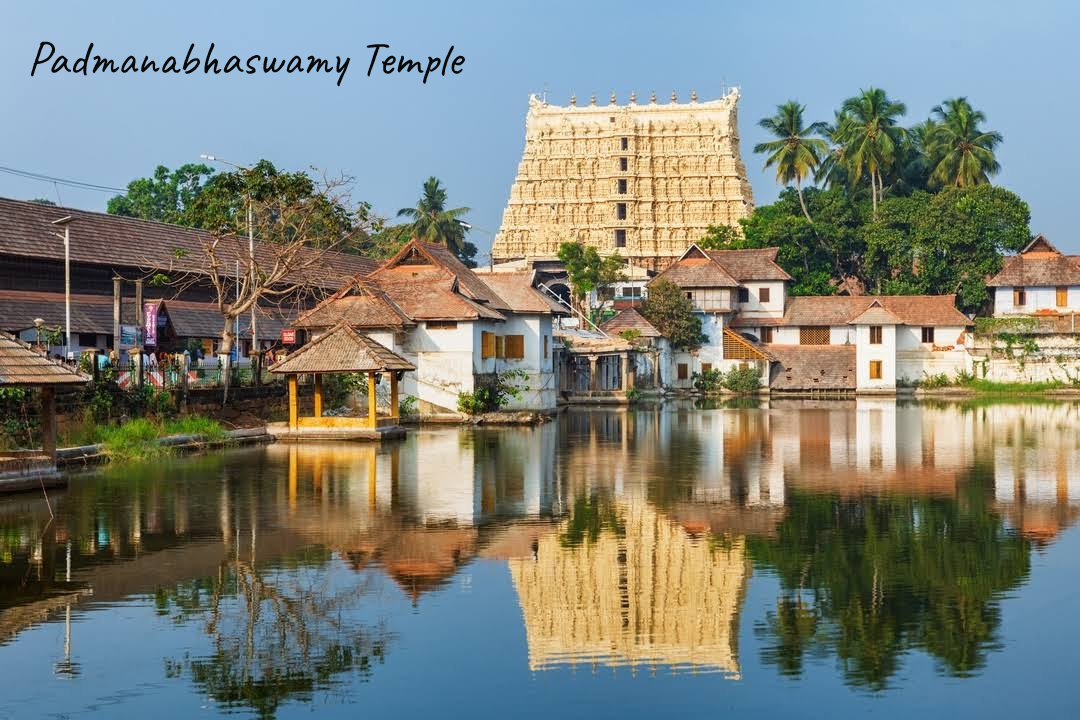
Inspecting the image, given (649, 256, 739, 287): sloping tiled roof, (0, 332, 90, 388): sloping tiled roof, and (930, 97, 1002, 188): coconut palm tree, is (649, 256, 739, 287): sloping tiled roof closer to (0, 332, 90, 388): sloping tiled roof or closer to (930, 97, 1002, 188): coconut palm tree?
(930, 97, 1002, 188): coconut palm tree

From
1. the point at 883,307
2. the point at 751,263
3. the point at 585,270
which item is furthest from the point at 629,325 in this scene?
the point at 883,307

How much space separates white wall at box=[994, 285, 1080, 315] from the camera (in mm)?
64062

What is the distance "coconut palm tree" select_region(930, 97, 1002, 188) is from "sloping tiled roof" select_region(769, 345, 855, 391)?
1608 centimetres

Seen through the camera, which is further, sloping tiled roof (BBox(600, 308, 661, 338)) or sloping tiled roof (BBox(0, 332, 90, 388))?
sloping tiled roof (BBox(600, 308, 661, 338))

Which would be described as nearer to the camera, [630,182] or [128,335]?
[128,335]

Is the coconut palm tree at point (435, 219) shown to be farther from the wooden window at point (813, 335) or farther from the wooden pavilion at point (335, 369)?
the wooden pavilion at point (335, 369)

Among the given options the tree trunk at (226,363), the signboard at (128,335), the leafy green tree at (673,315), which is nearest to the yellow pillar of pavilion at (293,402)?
the tree trunk at (226,363)

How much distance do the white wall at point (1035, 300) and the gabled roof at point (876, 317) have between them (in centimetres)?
620

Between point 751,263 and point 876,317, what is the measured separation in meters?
7.58

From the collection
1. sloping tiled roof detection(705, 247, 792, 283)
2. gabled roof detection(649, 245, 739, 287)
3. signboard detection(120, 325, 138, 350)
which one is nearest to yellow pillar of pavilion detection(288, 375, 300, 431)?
signboard detection(120, 325, 138, 350)

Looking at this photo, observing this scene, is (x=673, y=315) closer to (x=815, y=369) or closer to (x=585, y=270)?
(x=815, y=369)

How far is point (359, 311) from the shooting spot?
37375 millimetres

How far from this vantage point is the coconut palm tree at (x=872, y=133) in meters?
73.6

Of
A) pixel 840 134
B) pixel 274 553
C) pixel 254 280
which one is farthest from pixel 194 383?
pixel 840 134
